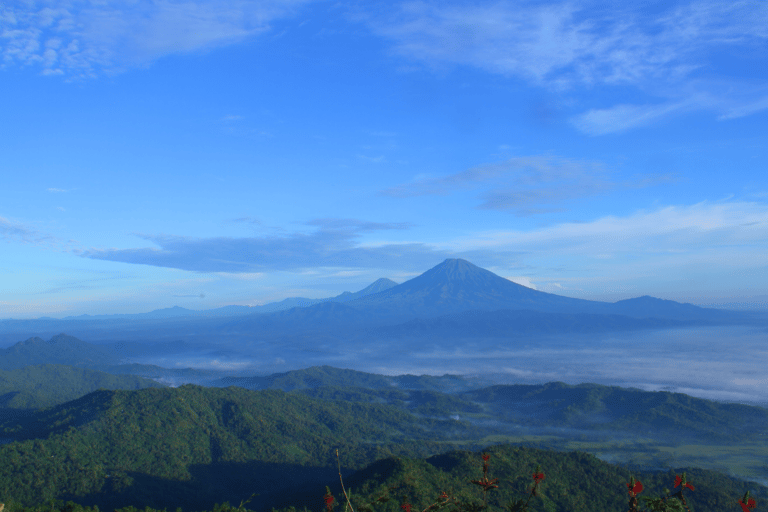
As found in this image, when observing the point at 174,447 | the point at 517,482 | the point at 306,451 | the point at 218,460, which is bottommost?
the point at 306,451

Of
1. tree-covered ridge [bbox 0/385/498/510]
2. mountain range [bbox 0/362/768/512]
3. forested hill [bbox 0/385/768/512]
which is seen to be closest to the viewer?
forested hill [bbox 0/385/768/512]

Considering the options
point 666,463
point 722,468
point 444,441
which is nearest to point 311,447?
point 444,441

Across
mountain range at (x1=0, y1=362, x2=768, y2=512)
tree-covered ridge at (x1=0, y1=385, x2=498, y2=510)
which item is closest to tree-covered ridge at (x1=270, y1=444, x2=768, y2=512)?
mountain range at (x1=0, y1=362, x2=768, y2=512)

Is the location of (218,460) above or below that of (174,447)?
below

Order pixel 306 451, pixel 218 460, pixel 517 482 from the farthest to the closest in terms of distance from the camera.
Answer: pixel 306 451 < pixel 218 460 < pixel 517 482

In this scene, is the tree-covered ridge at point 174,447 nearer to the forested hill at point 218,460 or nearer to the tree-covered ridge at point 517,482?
the forested hill at point 218,460

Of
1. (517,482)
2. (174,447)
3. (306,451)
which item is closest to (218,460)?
(174,447)

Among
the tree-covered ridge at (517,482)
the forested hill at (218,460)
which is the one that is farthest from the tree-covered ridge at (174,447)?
the tree-covered ridge at (517,482)

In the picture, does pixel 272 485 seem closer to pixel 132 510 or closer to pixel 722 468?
pixel 132 510

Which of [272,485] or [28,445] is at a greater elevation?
[28,445]

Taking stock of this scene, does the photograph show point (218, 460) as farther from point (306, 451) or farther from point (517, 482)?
point (517, 482)

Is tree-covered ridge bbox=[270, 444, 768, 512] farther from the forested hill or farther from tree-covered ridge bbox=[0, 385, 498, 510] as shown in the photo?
tree-covered ridge bbox=[0, 385, 498, 510]
